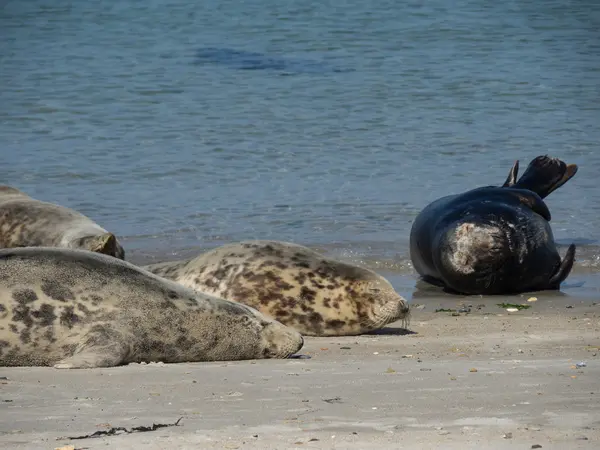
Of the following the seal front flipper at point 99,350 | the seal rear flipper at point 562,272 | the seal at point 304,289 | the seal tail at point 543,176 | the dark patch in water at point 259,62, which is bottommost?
the dark patch in water at point 259,62

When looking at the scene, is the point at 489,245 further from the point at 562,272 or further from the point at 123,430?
the point at 123,430

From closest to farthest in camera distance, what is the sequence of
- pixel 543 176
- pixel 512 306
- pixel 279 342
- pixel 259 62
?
pixel 279 342 → pixel 512 306 → pixel 543 176 → pixel 259 62

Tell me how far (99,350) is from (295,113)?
13.4 metres

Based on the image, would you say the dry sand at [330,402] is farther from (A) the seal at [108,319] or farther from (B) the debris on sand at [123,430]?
(A) the seal at [108,319]

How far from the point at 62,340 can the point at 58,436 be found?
1.55 meters

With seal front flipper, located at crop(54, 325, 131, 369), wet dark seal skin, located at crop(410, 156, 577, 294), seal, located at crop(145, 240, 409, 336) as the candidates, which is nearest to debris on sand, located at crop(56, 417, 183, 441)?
seal front flipper, located at crop(54, 325, 131, 369)

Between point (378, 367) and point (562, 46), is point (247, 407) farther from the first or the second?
point (562, 46)

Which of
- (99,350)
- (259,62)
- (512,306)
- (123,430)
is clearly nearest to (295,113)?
(259,62)

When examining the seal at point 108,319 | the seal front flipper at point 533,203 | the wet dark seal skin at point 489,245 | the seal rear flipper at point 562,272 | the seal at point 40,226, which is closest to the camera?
the seal at point 108,319

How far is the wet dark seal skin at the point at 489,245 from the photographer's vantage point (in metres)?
8.25

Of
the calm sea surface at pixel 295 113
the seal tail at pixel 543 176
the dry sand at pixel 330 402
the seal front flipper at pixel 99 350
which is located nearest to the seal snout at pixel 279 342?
the dry sand at pixel 330 402

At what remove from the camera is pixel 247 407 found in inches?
147

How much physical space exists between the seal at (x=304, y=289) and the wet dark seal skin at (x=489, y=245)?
1901 millimetres

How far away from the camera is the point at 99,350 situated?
4.77m
